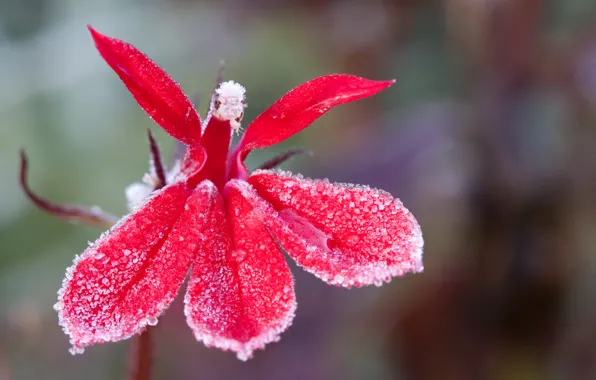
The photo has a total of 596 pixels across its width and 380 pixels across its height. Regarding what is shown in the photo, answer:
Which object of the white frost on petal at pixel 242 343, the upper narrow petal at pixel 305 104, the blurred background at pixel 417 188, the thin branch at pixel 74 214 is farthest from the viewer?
the blurred background at pixel 417 188

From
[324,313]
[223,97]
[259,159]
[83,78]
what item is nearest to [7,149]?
[83,78]

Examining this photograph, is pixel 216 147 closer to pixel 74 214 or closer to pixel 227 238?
pixel 227 238

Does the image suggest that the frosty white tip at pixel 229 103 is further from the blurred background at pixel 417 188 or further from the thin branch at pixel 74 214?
the blurred background at pixel 417 188

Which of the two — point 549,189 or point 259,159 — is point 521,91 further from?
point 259,159

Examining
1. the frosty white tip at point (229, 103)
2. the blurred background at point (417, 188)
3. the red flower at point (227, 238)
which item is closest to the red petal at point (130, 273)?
the red flower at point (227, 238)

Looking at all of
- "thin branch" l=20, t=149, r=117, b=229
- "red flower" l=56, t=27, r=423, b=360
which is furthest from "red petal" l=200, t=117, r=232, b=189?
"thin branch" l=20, t=149, r=117, b=229

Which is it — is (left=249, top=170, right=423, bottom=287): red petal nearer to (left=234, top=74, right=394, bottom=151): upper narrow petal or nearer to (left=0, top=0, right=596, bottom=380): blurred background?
(left=234, top=74, right=394, bottom=151): upper narrow petal
